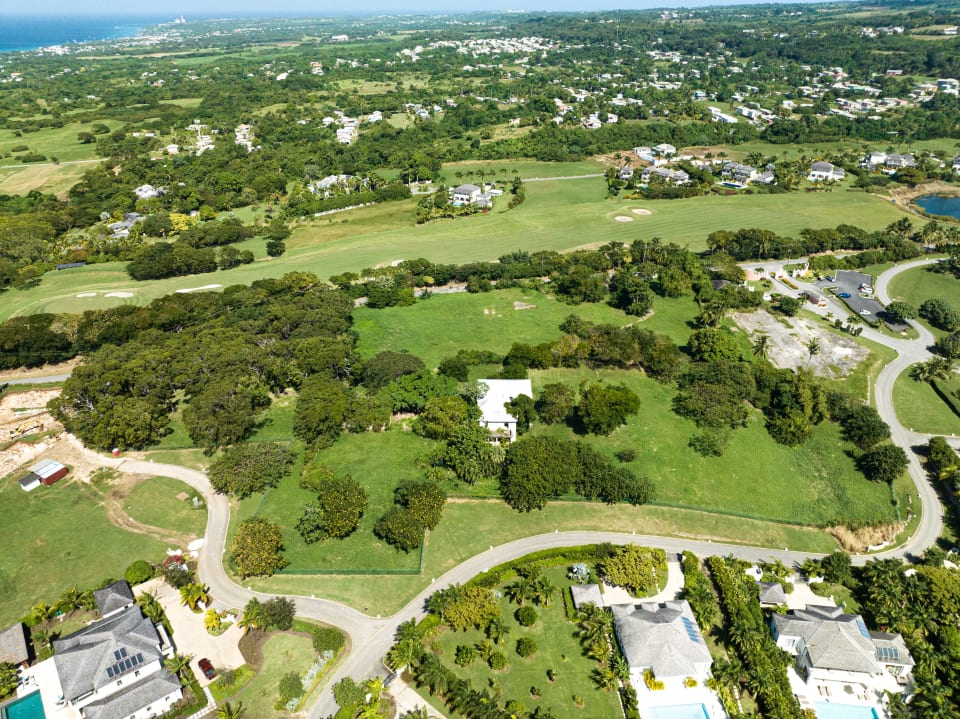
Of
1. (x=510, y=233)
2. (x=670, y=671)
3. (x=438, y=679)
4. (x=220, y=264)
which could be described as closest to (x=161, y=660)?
(x=438, y=679)

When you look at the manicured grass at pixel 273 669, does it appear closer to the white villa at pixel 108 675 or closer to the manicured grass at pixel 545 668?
the white villa at pixel 108 675

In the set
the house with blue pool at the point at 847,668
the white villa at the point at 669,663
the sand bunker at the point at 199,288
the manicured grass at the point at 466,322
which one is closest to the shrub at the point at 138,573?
the manicured grass at the point at 466,322

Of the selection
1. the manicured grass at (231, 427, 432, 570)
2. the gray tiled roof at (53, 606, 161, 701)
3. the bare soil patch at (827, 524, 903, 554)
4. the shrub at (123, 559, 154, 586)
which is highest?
the gray tiled roof at (53, 606, 161, 701)

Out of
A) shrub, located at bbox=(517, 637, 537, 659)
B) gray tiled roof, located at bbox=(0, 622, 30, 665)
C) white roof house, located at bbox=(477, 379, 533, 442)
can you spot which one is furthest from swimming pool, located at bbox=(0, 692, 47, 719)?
white roof house, located at bbox=(477, 379, 533, 442)

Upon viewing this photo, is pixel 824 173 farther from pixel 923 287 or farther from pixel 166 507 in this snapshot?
pixel 166 507

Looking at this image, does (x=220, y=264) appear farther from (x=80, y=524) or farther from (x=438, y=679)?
(x=438, y=679)

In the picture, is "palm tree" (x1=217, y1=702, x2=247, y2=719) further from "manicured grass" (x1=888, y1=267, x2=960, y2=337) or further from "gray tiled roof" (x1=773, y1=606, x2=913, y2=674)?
"manicured grass" (x1=888, y1=267, x2=960, y2=337)
